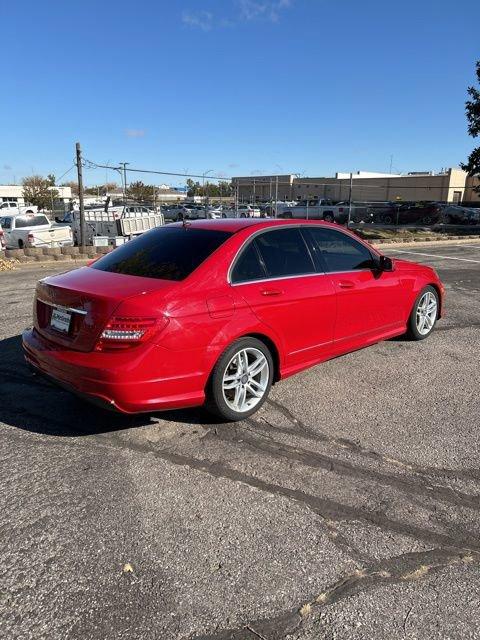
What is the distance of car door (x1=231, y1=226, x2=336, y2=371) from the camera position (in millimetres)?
A: 4027

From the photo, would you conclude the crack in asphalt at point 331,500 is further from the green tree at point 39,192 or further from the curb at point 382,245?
the green tree at point 39,192

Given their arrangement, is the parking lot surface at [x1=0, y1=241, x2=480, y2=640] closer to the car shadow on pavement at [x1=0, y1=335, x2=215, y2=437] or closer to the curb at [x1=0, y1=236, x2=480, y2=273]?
the car shadow on pavement at [x1=0, y1=335, x2=215, y2=437]

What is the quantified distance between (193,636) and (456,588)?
4.01 ft

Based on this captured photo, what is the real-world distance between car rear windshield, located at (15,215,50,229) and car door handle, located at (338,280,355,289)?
17.6 metres

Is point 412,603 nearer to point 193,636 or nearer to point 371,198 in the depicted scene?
point 193,636

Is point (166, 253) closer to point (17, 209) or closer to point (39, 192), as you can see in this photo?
point (17, 209)

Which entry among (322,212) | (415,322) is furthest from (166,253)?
(322,212)

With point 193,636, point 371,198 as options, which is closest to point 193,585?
point 193,636

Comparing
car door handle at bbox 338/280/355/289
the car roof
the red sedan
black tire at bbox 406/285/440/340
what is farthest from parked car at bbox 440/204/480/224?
the car roof

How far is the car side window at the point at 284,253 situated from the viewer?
169 inches

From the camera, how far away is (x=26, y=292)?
30.5 feet

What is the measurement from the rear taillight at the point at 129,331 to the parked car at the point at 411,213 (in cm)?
3415

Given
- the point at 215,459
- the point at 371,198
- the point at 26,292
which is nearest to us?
the point at 215,459

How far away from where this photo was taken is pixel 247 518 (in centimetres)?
286
